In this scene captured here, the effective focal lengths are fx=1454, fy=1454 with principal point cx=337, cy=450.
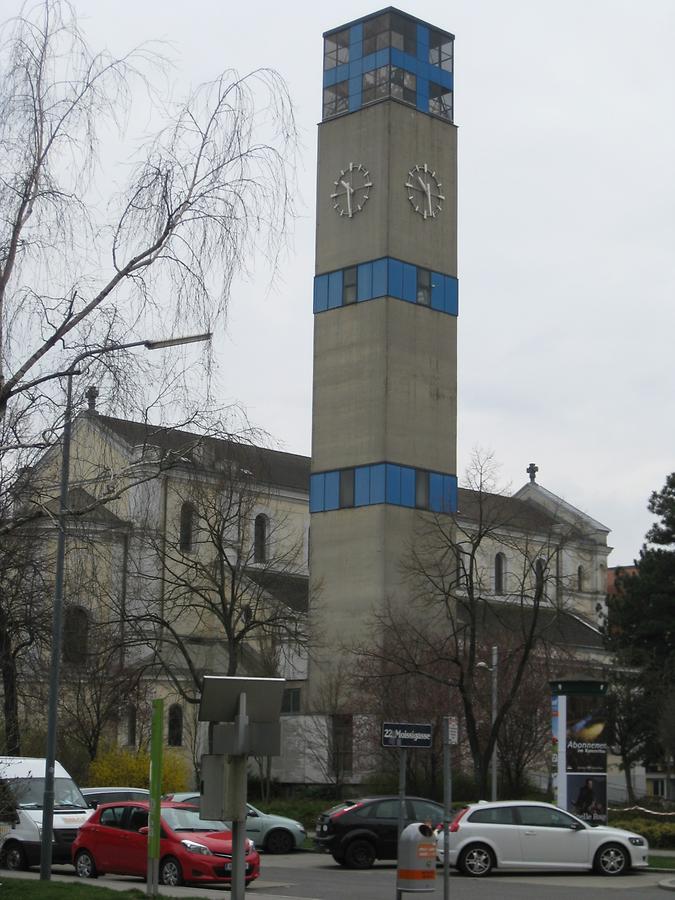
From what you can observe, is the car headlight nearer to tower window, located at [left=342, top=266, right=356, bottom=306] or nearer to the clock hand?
tower window, located at [left=342, top=266, right=356, bottom=306]

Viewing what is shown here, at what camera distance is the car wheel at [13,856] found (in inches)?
1157

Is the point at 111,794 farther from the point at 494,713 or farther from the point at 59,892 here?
the point at 494,713

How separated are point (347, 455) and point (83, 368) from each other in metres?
44.0

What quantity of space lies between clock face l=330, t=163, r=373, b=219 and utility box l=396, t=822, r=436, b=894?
150ft

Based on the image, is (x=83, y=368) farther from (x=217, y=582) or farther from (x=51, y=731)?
(x=217, y=582)

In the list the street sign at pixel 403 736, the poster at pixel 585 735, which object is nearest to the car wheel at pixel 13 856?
the street sign at pixel 403 736

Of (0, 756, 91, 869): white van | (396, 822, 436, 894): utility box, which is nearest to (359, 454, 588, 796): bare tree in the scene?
(0, 756, 91, 869): white van

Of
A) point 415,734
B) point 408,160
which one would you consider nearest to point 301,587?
point 408,160

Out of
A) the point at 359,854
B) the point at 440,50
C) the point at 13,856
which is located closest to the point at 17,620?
the point at 13,856

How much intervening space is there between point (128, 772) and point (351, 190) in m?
27.8

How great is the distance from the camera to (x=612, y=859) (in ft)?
96.3

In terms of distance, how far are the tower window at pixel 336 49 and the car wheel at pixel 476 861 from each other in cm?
4444

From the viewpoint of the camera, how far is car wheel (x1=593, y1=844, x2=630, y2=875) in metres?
29.3

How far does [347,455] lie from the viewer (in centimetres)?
6156
